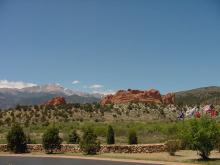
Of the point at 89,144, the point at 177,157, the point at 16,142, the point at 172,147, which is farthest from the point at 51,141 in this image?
the point at 177,157

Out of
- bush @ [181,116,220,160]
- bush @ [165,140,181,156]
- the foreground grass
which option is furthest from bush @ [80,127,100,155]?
bush @ [181,116,220,160]

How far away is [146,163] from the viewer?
30688mm

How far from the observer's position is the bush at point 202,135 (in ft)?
107

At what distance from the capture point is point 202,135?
32562 millimetres

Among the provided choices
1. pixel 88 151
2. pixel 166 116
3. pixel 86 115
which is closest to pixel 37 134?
pixel 88 151

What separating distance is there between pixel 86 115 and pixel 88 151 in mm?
44076

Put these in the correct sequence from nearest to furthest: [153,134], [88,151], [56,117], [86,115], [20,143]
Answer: [88,151] → [20,143] → [153,134] → [56,117] → [86,115]

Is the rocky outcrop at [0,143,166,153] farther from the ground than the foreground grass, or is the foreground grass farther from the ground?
the rocky outcrop at [0,143,166,153]

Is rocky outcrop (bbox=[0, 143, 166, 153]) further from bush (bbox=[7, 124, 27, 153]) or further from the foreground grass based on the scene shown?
bush (bbox=[7, 124, 27, 153])

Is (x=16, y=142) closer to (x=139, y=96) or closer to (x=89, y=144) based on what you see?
(x=89, y=144)

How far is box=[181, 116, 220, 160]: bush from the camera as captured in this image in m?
32.6

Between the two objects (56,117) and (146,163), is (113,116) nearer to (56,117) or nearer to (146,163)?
(56,117)

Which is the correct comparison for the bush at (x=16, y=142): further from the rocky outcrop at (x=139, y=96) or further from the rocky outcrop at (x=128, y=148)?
the rocky outcrop at (x=139, y=96)

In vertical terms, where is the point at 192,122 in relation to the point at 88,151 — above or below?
above
